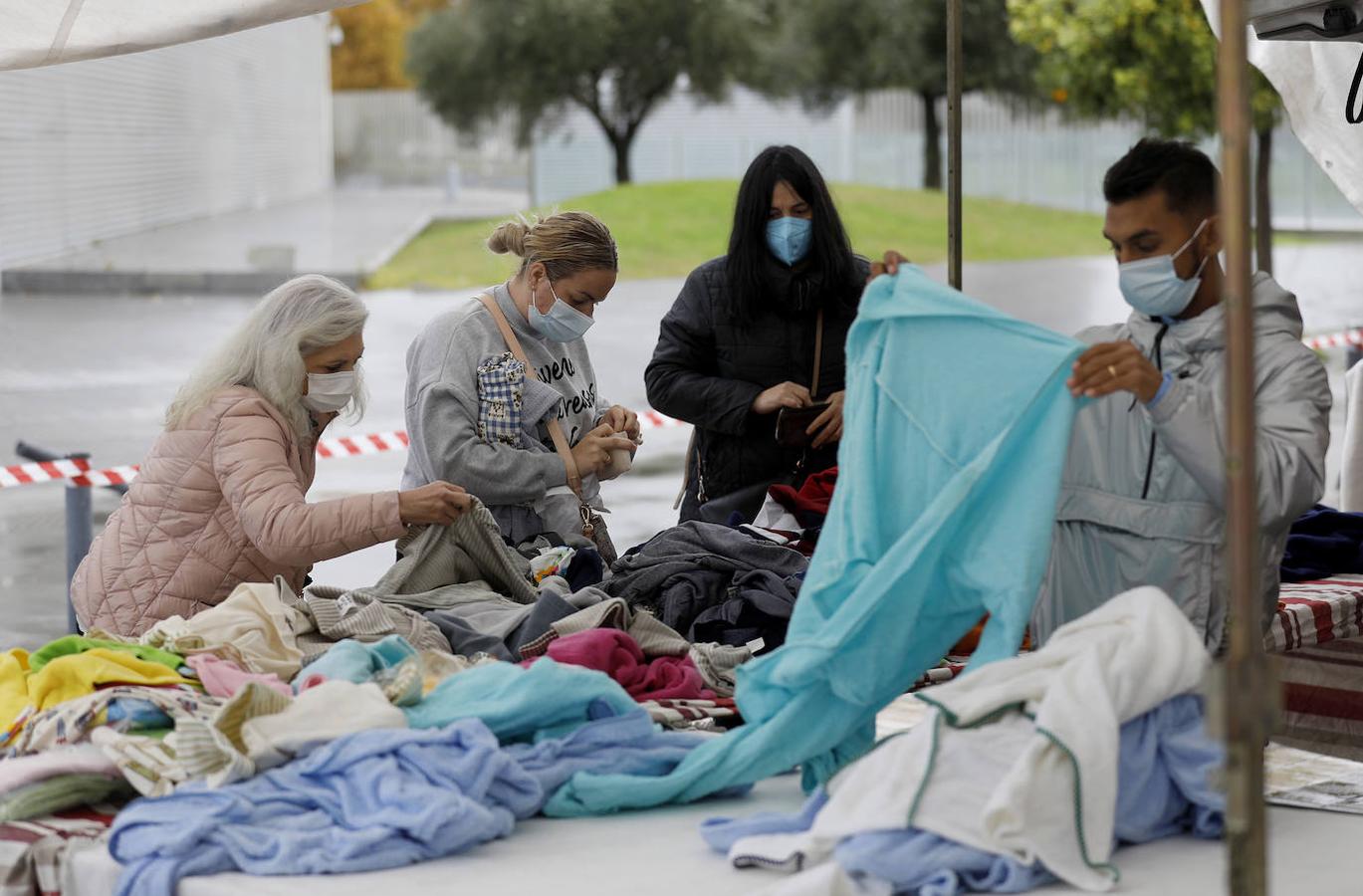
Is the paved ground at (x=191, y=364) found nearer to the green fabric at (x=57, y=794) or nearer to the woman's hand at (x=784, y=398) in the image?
the woman's hand at (x=784, y=398)

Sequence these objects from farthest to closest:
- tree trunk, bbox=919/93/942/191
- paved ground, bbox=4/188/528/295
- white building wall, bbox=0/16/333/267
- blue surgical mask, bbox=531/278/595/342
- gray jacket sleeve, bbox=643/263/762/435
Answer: tree trunk, bbox=919/93/942/191 < paved ground, bbox=4/188/528/295 < white building wall, bbox=0/16/333/267 < gray jacket sleeve, bbox=643/263/762/435 < blue surgical mask, bbox=531/278/595/342

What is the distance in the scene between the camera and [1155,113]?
1764 cm

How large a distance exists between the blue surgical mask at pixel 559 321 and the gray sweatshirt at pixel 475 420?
2.6 inches

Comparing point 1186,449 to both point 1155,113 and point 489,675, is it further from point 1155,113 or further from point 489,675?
point 1155,113

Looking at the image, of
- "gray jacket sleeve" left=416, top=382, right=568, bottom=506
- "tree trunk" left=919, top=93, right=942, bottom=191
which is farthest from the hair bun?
"tree trunk" left=919, top=93, right=942, bottom=191

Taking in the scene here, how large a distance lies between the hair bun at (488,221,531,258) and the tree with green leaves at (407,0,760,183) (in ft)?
88.7

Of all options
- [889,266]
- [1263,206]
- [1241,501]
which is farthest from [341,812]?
[1263,206]

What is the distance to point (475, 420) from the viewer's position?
4379mm

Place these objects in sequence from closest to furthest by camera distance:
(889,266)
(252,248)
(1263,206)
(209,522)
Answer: (889,266), (209,522), (1263,206), (252,248)

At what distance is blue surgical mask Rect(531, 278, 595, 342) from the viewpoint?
4449mm

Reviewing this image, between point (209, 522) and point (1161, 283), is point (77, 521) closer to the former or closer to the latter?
point (209, 522)

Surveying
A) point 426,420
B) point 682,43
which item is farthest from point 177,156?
point 426,420

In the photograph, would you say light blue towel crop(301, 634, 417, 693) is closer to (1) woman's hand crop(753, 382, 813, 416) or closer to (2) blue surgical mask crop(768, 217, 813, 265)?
(1) woman's hand crop(753, 382, 813, 416)

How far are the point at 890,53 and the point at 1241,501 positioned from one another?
30.3 metres
